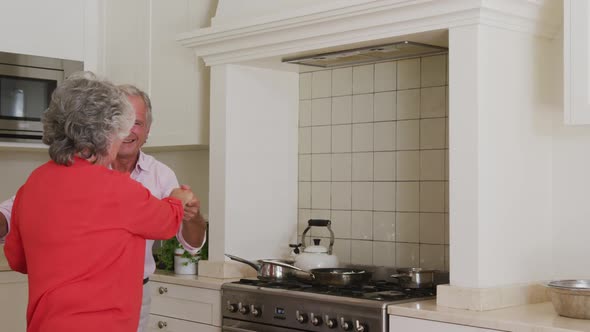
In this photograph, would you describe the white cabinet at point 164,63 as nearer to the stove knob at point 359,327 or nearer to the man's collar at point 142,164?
the man's collar at point 142,164

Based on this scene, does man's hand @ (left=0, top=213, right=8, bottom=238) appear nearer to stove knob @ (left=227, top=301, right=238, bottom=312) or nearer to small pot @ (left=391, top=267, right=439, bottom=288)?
stove knob @ (left=227, top=301, right=238, bottom=312)

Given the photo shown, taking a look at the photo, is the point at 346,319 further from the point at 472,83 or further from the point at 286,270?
the point at 472,83

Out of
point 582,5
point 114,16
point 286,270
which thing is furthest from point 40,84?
point 582,5

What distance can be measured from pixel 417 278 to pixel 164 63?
5.65 feet

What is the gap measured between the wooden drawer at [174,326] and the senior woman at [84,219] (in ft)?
4.33

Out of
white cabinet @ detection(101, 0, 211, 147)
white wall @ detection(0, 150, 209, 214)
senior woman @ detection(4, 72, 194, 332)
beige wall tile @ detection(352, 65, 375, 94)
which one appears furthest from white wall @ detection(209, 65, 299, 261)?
senior woman @ detection(4, 72, 194, 332)

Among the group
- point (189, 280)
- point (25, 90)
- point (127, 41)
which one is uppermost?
point (127, 41)

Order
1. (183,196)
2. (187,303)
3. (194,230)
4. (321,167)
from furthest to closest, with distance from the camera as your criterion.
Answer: (321,167) < (187,303) < (194,230) < (183,196)

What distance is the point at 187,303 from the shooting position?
3.87m

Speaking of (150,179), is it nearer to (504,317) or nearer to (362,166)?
(362,166)

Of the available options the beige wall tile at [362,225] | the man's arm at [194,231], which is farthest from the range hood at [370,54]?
the man's arm at [194,231]

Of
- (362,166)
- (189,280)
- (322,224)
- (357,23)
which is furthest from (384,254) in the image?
(357,23)

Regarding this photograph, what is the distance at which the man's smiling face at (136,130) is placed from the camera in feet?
10.7

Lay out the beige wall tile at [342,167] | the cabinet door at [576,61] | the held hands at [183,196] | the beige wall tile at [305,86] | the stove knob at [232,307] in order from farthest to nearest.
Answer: the beige wall tile at [305,86] → the beige wall tile at [342,167] → the stove knob at [232,307] → the cabinet door at [576,61] → the held hands at [183,196]
